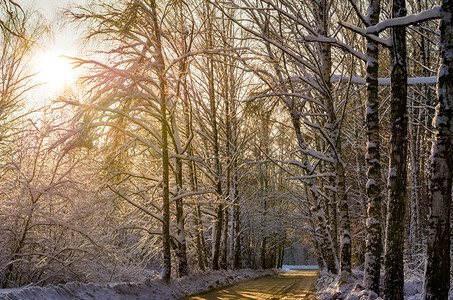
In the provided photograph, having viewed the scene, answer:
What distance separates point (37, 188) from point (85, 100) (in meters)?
3.50

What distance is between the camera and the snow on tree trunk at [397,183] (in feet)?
24.0

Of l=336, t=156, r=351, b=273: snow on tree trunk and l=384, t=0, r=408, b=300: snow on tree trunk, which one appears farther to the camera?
l=336, t=156, r=351, b=273: snow on tree trunk

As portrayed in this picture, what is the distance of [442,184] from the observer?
Answer: 5996mm

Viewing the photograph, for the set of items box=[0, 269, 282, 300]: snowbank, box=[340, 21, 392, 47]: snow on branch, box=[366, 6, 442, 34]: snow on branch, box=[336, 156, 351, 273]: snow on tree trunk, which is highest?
box=[340, 21, 392, 47]: snow on branch

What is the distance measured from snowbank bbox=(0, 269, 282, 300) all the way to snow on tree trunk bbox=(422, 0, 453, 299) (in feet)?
21.3

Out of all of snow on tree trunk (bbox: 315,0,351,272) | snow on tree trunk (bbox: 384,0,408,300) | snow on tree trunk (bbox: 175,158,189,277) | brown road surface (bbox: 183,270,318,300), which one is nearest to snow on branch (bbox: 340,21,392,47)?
snow on tree trunk (bbox: 384,0,408,300)

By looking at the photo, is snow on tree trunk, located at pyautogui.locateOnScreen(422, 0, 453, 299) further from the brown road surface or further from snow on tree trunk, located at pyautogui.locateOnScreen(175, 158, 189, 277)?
snow on tree trunk, located at pyautogui.locateOnScreen(175, 158, 189, 277)

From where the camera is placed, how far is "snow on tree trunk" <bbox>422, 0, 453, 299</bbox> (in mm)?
5984

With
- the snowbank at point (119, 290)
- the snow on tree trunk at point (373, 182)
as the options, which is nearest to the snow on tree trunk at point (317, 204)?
the snowbank at point (119, 290)

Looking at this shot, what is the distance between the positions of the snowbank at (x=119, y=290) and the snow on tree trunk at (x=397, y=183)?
5.83 metres

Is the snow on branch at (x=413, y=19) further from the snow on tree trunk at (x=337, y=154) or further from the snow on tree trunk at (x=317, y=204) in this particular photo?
the snow on tree trunk at (x=317, y=204)

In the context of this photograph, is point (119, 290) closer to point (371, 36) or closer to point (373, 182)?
point (373, 182)

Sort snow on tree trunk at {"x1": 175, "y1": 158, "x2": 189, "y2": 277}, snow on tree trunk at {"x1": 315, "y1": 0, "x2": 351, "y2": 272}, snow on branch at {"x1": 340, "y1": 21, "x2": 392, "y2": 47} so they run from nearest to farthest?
1. snow on branch at {"x1": 340, "y1": 21, "x2": 392, "y2": 47}
2. snow on tree trunk at {"x1": 315, "y1": 0, "x2": 351, "y2": 272}
3. snow on tree trunk at {"x1": 175, "y1": 158, "x2": 189, "y2": 277}

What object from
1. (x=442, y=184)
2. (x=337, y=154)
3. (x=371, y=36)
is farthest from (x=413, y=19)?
(x=337, y=154)
